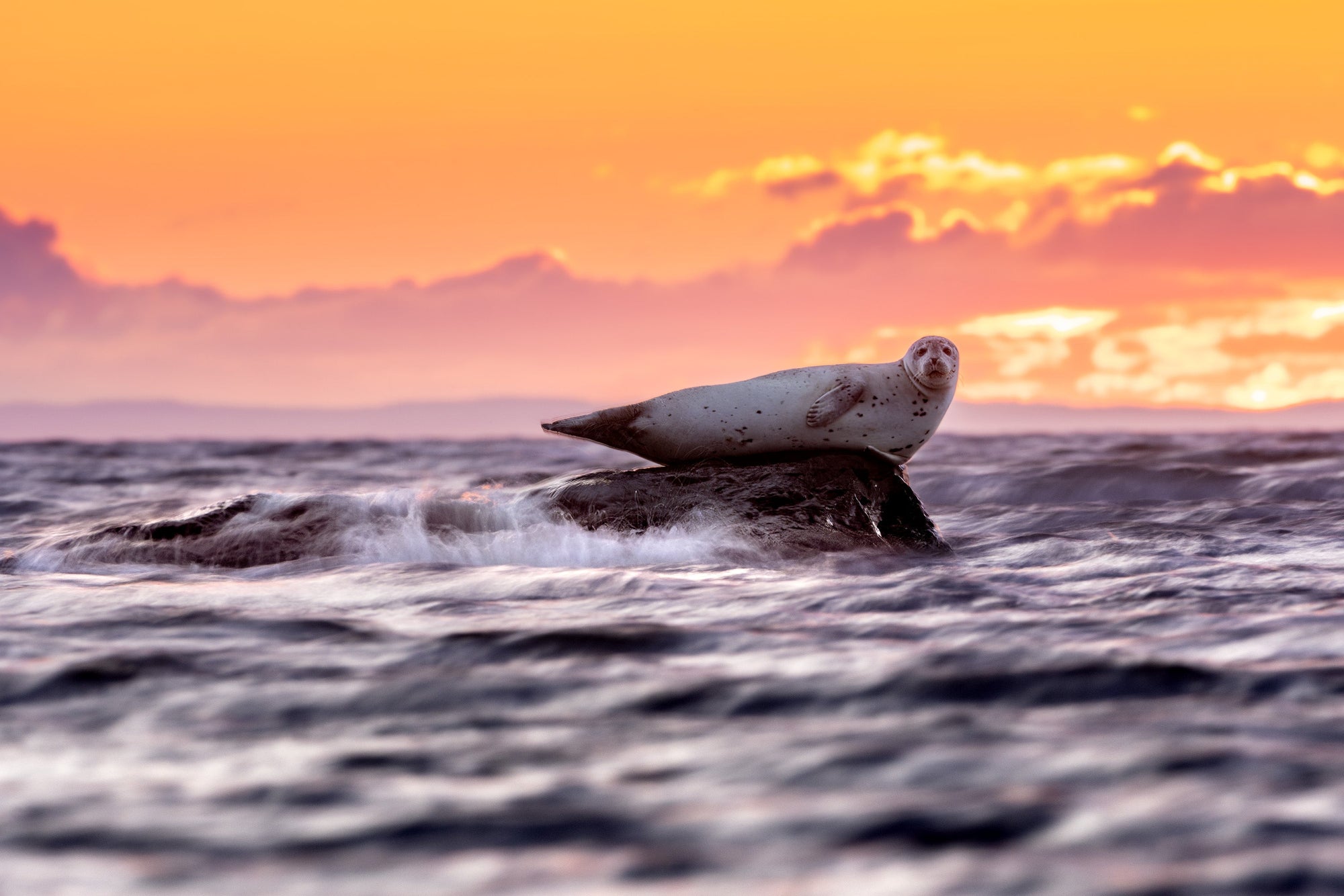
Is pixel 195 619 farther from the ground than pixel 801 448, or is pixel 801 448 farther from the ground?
pixel 801 448

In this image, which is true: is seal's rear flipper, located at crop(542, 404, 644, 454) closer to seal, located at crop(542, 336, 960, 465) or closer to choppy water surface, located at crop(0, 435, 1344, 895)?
seal, located at crop(542, 336, 960, 465)

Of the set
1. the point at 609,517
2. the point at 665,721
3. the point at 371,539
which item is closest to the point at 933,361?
the point at 609,517

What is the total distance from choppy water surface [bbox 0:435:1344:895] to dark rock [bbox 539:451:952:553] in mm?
315

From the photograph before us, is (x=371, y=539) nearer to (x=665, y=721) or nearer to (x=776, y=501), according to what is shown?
(x=776, y=501)

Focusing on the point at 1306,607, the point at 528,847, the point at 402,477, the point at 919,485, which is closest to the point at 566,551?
the point at 1306,607

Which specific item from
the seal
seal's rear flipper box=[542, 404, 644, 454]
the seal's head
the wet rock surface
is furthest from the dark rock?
the seal's head

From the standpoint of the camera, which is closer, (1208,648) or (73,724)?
(73,724)

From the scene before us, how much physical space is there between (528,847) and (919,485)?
13.2 meters

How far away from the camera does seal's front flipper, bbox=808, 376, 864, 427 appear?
8.79 meters

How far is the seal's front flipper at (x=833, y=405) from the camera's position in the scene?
28.8ft

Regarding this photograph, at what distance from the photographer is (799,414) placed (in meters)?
8.84

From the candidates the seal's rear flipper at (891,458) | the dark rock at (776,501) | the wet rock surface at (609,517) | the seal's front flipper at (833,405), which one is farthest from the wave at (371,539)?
the seal's rear flipper at (891,458)

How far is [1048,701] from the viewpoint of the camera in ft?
12.9

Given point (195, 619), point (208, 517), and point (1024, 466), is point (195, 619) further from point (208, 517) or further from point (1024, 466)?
point (1024, 466)
